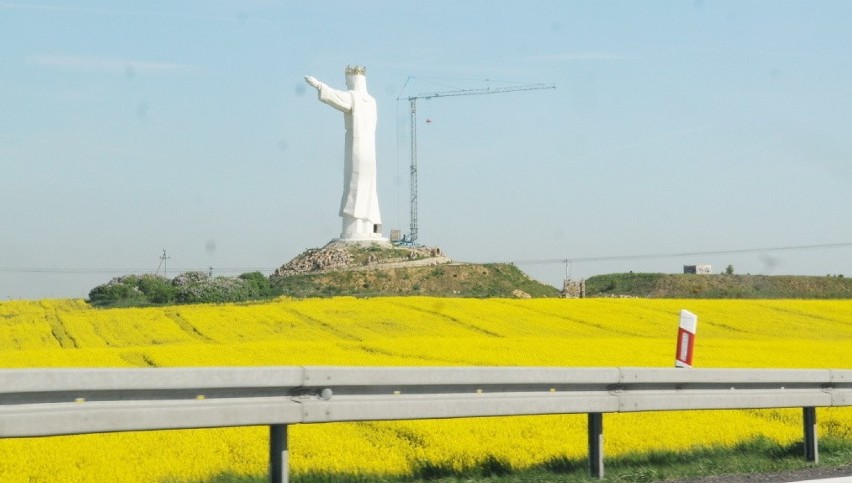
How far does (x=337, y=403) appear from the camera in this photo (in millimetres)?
8422

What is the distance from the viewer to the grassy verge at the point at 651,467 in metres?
9.41

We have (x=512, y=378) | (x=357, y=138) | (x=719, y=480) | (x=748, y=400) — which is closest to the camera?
(x=512, y=378)

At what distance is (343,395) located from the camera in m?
8.52

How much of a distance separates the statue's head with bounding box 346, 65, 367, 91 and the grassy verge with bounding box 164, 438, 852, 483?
217 ft

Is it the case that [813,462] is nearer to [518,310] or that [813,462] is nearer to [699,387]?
[699,387]

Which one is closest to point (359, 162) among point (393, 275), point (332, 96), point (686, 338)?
point (332, 96)

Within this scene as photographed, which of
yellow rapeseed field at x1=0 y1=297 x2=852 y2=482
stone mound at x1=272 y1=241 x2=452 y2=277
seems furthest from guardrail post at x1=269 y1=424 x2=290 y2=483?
stone mound at x1=272 y1=241 x2=452 y2=277

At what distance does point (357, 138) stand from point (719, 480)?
2675 inches

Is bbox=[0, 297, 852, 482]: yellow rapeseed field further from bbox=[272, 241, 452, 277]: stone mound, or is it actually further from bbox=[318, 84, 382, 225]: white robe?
bbox=[318, 84, 382, 225]: white robe

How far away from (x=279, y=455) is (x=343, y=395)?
614 mm

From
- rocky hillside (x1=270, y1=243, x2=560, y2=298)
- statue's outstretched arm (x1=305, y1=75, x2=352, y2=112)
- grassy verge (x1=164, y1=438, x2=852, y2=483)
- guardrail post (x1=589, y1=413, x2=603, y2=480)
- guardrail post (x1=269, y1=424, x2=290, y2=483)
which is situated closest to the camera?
guardrail post (x1=269, y1=424, x2=290, y2=483)

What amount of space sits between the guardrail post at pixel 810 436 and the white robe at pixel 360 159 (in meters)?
66.5

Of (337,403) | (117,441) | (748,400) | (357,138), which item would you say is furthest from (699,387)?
(357,138)

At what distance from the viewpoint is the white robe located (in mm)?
76875
